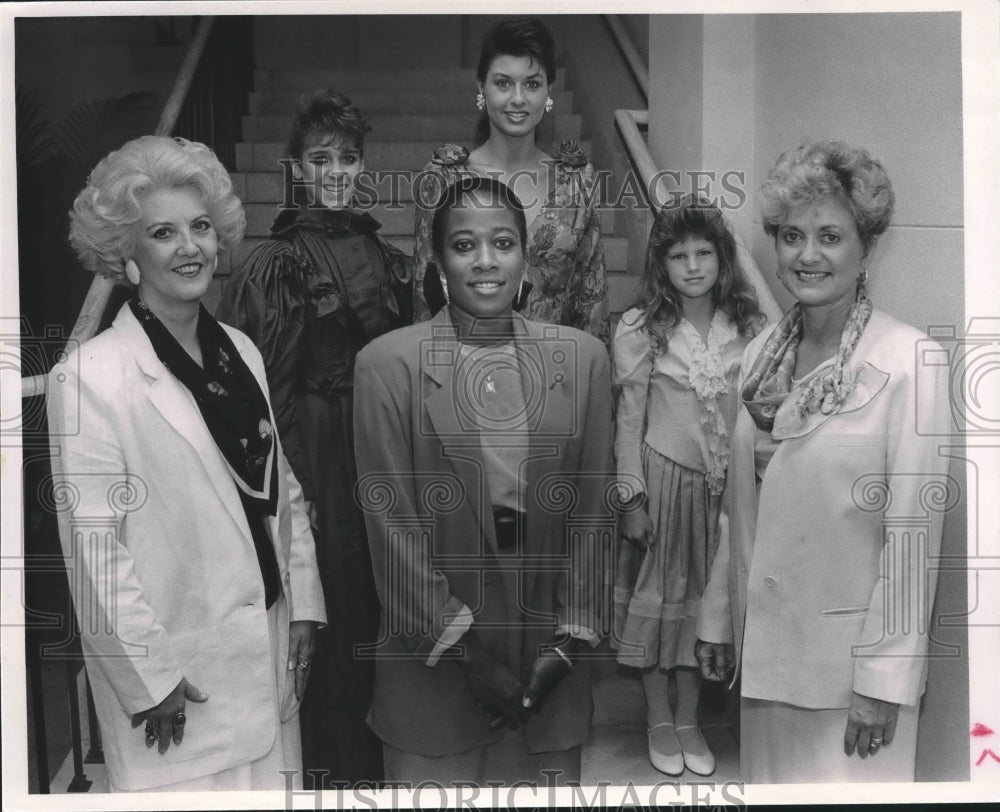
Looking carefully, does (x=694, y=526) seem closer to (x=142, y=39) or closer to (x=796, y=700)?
(x=796, y=700)

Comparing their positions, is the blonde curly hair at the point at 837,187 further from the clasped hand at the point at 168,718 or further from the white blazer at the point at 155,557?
the clasped hand at the point at 168,718

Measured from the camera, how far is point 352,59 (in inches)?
140

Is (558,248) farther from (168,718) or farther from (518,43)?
(168,718)

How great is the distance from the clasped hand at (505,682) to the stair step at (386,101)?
1459 millimetres

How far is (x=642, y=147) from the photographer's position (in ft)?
12.0

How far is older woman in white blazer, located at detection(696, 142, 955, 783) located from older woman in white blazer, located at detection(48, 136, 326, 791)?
130cm

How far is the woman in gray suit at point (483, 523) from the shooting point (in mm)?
3383

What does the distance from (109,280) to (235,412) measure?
0.49 meters

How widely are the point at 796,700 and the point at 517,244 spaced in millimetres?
1434

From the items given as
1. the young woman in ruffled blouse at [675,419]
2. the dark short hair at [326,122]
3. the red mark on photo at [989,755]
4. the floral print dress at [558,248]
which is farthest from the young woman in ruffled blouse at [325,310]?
the red mark on photo at [989,755]

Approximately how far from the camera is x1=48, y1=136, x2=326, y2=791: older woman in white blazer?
3.22 m

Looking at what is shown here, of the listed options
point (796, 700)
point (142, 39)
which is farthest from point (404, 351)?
point (796, 700)

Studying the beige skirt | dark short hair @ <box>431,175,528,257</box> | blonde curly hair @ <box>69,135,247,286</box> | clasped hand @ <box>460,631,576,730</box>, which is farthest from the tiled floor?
blonde curly hair @ <box>69,135,247,286</box>

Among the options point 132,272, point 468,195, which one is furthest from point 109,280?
point 468,195
